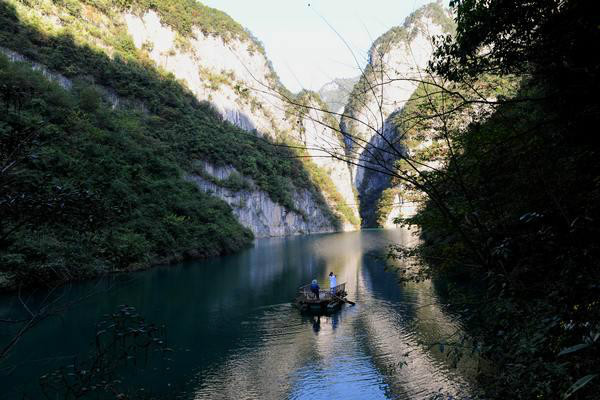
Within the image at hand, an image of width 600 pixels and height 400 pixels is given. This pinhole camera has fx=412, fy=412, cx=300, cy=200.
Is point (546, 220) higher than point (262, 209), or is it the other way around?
point (262, 209)

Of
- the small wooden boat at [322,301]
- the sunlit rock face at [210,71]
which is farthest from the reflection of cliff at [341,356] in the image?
the sunlit rock face at [210,71]

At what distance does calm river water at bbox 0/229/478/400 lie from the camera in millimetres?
10148

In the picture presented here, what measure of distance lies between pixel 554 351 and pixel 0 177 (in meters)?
4.99

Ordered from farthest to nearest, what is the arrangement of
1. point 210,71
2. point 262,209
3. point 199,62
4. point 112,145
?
point 210,71 < point 199,62 < point 262,209 < point 112,145

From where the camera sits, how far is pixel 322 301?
695 inches

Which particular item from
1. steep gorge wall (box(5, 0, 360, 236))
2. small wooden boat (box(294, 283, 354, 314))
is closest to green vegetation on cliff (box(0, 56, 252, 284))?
small wooden boat (box(294, 283, 354, 314))

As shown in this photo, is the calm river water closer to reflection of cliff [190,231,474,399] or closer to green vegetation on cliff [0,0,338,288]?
reflection of cliff [190,231,474,399]

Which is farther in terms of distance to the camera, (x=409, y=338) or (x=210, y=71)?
(x=210, y=71)

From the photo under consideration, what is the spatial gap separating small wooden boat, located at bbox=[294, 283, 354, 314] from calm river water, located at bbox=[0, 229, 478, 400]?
0.50 meters

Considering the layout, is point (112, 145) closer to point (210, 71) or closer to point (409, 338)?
point (409, 338)

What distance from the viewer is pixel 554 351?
13.1ft

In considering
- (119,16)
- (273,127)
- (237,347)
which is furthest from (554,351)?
(273,127)

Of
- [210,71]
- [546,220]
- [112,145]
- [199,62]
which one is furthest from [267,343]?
[210,71]

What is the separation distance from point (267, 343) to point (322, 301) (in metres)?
4.39
